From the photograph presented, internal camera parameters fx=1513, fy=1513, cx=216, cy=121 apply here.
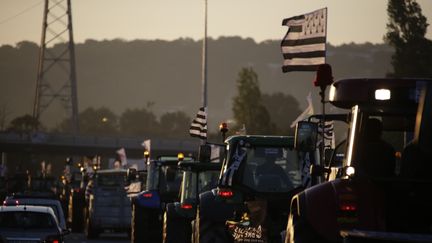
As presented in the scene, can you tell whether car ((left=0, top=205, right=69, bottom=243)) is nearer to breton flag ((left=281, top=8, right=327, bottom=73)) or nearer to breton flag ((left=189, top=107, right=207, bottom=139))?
breton flag ((left=281, top=8, right=327, bottom=73))

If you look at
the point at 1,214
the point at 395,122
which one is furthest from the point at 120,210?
the point at 395,122

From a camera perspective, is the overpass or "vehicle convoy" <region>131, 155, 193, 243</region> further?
the overpass

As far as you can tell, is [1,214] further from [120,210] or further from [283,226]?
[120,210]

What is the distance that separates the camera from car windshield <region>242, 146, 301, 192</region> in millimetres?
21062

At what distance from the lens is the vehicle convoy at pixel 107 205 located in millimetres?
48781

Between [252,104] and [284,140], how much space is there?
100 meters

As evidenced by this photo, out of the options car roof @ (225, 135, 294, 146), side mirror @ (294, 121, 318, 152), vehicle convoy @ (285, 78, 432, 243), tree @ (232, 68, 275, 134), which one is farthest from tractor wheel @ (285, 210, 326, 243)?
tree @ (232, 68, 275, 134)

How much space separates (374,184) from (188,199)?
14.9 meters

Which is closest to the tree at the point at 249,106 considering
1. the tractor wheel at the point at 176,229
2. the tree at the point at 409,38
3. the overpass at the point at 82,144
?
the overpass at the point at 82,144

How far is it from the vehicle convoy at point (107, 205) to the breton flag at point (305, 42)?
72.5ft

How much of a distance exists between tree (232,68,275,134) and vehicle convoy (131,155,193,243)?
82.2 m

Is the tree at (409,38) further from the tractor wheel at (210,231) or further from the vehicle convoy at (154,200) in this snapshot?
the tractor wheel at (210,231)

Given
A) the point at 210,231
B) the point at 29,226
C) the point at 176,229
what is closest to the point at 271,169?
the point at 210,231

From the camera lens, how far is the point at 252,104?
12144cm
